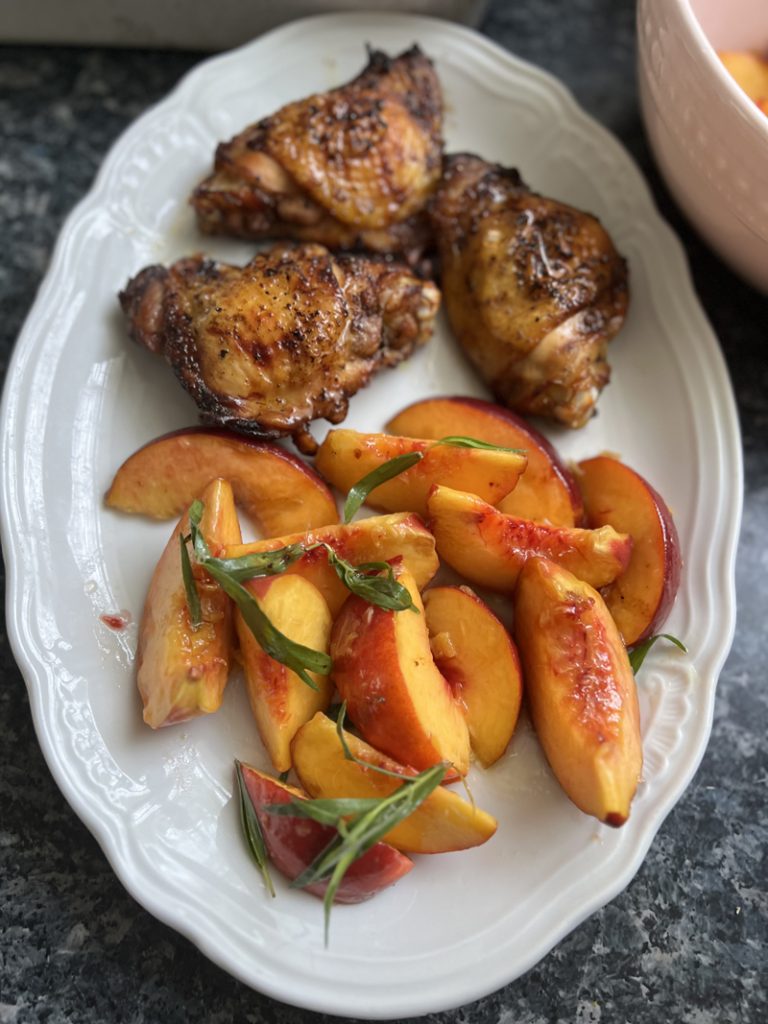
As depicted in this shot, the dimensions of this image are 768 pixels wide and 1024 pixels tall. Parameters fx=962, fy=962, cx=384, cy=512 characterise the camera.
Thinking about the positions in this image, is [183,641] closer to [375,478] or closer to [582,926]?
[375,478]

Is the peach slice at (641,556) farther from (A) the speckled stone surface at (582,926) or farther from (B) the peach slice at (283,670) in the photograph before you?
(B) the peach slice at (283,670)

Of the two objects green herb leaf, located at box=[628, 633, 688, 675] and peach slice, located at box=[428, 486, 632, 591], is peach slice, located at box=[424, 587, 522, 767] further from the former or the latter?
green herb leaf, located at box=[628, 633, 688, 675]

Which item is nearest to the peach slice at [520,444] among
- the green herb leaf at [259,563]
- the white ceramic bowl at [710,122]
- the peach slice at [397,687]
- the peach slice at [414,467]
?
the peach slice at [414,467]

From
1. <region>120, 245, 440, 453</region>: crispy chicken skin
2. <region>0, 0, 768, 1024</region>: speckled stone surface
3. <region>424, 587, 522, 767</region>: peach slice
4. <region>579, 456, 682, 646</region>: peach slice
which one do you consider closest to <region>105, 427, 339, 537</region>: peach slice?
<region>120, 245, 440, 453</region>: crispy chicken skin

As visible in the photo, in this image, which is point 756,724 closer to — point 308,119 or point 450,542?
point 450,542

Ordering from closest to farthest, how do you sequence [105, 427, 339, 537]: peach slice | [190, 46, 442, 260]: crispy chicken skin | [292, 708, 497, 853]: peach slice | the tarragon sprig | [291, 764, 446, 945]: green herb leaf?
[291, 764, 446, 945]: green herb leaf → [292, 708, 497, 853]: peach slice → the tarragon sprig → [105, 427, 339, 537]: peach slice → [190, 46, 442, 260]: crispy chicken skin

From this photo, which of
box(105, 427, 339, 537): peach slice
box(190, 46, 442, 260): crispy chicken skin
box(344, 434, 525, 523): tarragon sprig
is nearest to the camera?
box(344, 434, 525, 523): tarragon sprig
